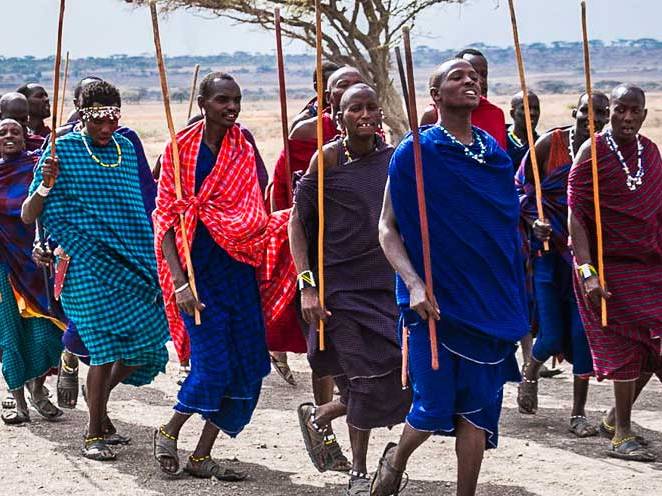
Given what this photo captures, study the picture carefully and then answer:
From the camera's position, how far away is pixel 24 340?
9.73 m

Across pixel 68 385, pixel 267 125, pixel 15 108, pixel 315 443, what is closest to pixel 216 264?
pixel 315 443

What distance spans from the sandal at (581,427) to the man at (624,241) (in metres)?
0.56

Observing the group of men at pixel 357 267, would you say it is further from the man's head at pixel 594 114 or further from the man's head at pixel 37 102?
the man's head at pixel 37 102

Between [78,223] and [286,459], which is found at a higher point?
[78,223]

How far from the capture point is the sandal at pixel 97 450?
8367 mm

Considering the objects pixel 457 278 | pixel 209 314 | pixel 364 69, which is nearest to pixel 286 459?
pixel 209 314

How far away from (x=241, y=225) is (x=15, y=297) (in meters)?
2.45

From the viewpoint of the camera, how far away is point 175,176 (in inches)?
303

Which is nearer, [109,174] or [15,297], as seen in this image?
[109,174]

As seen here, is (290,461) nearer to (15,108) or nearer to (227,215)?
(227,215)

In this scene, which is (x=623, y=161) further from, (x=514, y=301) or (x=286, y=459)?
(x=286, y=459)

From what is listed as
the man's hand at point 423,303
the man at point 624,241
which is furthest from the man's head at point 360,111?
the man at point 624,241

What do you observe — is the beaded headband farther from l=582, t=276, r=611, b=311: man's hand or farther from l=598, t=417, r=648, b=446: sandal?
l=598, t=417, r=648, b=446: sandal

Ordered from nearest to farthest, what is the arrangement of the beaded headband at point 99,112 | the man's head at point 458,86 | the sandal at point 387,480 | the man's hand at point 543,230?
the man's head at point 458,86 < the sandal at point 387,480 < the beaded headband at point 99,112 < the man's hand at point 543,230
